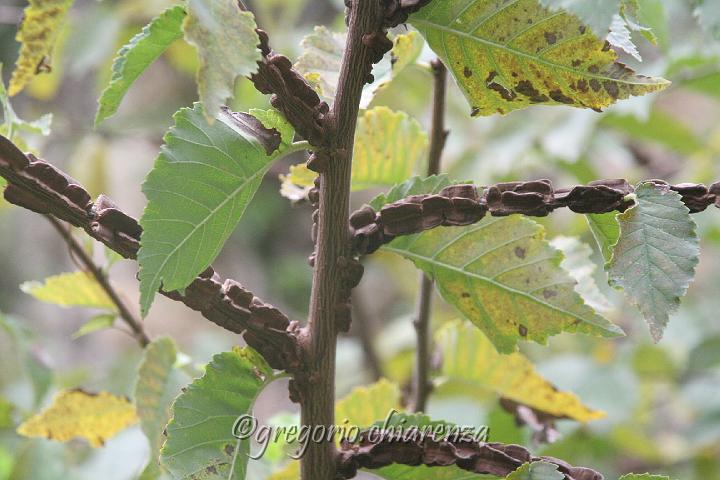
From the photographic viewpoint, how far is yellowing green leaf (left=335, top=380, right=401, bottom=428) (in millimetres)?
578

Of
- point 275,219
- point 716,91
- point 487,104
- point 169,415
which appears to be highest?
point 275,219

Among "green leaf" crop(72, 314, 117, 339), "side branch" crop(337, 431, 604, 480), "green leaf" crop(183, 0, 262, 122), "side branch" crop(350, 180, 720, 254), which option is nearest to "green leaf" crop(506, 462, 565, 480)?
"side branch" crop(337, 431, 604, 480)

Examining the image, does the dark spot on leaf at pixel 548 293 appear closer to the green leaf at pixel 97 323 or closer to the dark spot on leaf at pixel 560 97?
the dark spot on leaf at pixel 560 97

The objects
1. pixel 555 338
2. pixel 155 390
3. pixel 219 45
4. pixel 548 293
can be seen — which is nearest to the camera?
pixel 219 45

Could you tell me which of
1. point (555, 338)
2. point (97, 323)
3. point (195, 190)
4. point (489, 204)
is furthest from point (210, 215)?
point (555, 338)

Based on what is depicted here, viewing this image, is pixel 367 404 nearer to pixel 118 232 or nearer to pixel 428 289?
pixel 428 289

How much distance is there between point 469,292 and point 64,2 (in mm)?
267

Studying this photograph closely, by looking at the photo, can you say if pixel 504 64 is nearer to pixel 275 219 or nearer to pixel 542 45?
pixel 542 45

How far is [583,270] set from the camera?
1.74ft

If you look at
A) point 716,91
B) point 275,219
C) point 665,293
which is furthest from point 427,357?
point 275,219

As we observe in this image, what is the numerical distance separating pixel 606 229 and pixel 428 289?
188 millimetres

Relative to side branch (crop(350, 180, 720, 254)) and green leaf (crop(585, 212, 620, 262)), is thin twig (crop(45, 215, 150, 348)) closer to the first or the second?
side branch (crop(350, 180, 720, 254))

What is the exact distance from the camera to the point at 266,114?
1.18 feet

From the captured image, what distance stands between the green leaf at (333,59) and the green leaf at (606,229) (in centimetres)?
14
